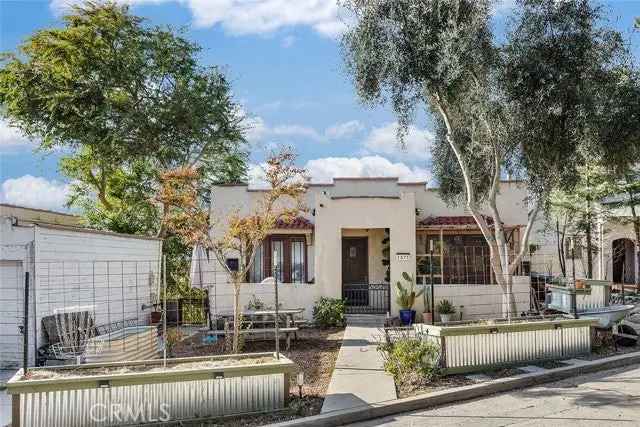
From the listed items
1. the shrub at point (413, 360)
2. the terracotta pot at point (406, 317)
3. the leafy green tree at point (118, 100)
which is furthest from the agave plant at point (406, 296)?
the leafy green tree at point (118, 100)

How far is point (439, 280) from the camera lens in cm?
1952

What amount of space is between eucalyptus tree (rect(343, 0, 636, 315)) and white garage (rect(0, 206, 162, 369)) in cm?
635

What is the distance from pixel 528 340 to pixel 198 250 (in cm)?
1055

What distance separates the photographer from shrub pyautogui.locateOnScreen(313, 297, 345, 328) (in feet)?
54.6

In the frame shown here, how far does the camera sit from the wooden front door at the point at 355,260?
69.5 ft

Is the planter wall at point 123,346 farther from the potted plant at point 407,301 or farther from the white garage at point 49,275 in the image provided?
the potted plant at point 407,301

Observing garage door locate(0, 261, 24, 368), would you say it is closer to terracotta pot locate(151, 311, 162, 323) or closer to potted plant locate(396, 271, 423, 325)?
terracotta pot locate(151, 311, 162, 323)

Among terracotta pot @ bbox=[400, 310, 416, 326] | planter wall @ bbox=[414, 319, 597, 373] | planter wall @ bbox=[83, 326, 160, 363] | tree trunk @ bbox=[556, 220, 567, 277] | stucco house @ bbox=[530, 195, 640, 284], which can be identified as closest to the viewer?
planter wall @ bbox=[414, 319, 597, 373]

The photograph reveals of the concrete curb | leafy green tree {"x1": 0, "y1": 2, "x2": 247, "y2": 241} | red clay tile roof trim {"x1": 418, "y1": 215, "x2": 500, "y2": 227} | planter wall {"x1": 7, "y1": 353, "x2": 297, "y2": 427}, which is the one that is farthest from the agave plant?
leafy green tree {"x1": 0, "y1": 2, "x2": 247, "y2": 241}

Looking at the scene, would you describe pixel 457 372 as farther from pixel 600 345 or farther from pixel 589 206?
pixel 589 206

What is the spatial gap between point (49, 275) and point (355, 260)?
10.7 m

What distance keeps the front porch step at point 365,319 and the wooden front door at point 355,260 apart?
334 centimetres

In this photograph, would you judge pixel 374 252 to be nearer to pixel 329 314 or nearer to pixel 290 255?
pixel 290 255

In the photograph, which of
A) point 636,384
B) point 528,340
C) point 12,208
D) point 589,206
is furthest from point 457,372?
point 12,208
